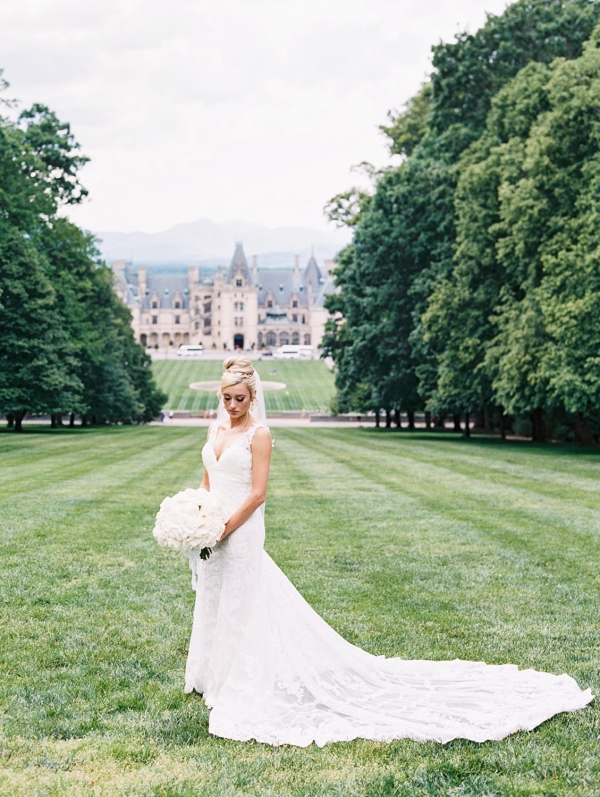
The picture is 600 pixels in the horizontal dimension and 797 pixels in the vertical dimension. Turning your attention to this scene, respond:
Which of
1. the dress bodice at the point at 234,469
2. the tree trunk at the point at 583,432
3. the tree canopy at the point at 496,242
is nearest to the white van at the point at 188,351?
the tree canopy at the point at 496,242

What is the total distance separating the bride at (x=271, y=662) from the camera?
528 centimetres

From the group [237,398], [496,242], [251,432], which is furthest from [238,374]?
[496,242]

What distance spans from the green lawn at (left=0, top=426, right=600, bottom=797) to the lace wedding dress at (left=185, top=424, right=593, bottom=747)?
19 centimetres

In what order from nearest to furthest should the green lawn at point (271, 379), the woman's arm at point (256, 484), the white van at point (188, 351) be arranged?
1. the woman's arm at point (256, 484)
2. the green lawn at point (271, 379)
3. the white van at point (188, 351)

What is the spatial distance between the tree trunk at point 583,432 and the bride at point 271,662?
25.3m

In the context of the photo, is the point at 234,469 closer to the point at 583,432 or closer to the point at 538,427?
the point at 583,432

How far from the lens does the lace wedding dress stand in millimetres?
5168

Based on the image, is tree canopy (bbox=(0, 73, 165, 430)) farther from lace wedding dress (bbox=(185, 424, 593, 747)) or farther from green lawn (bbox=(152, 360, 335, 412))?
green lawn (bbox=(152, 360, 335, 412))

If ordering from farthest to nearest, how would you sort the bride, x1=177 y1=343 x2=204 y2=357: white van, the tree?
1. x1=177 y1=343 x2=204 y2=357: white van
2. the tree
3. the bride

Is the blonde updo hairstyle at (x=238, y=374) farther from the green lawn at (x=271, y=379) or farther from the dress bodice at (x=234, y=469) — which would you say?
the green lawn at (x=271, y=379)

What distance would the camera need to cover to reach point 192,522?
5406 millimetres

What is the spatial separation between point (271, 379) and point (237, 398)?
316 ft

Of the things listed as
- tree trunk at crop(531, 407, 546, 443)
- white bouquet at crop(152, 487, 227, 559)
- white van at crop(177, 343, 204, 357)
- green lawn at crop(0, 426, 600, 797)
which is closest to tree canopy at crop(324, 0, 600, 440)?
tree trunk at crop(531, 407, 546, 443)

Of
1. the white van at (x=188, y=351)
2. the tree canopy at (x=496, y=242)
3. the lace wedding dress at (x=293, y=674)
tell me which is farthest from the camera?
the white van at (x=188, y=351)
